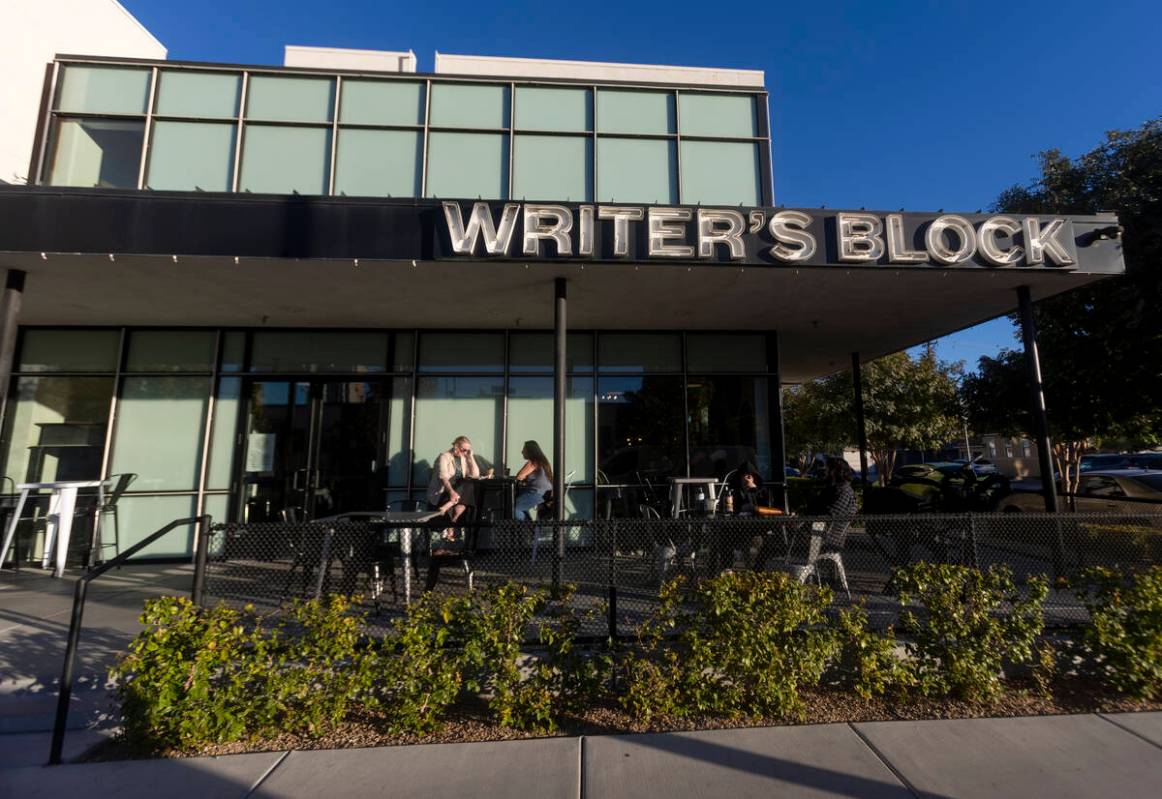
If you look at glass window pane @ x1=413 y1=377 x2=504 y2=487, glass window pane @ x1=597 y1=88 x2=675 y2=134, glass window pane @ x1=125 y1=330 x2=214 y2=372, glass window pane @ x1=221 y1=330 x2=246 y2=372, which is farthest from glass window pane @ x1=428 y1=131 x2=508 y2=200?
glass window pane @ x1=125 y1=330 x2=214 y2=372

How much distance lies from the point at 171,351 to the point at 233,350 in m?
0.92

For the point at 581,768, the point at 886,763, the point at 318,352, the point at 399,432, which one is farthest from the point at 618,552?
the point at 318,352

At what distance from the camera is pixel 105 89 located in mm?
8648

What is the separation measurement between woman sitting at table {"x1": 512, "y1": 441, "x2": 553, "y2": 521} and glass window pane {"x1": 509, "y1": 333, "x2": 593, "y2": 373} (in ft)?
6.94

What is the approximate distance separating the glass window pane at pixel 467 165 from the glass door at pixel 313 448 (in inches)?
130

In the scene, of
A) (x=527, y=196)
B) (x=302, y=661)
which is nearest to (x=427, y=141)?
(x=527, y=196)

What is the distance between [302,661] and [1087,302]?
12.8 m

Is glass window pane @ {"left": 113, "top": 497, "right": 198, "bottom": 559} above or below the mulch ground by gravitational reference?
above

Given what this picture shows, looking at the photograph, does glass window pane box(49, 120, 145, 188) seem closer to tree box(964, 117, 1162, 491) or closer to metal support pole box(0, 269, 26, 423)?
metal support pole box(0, 269, 26, 423)

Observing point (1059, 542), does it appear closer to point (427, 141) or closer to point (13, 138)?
point (427, 141)

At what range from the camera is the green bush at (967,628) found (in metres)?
3.73

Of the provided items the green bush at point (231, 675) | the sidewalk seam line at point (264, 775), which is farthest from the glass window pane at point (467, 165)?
the sidewalk seam line at point (264, 775)

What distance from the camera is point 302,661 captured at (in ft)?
11.6

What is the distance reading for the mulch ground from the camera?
11.1 ft
